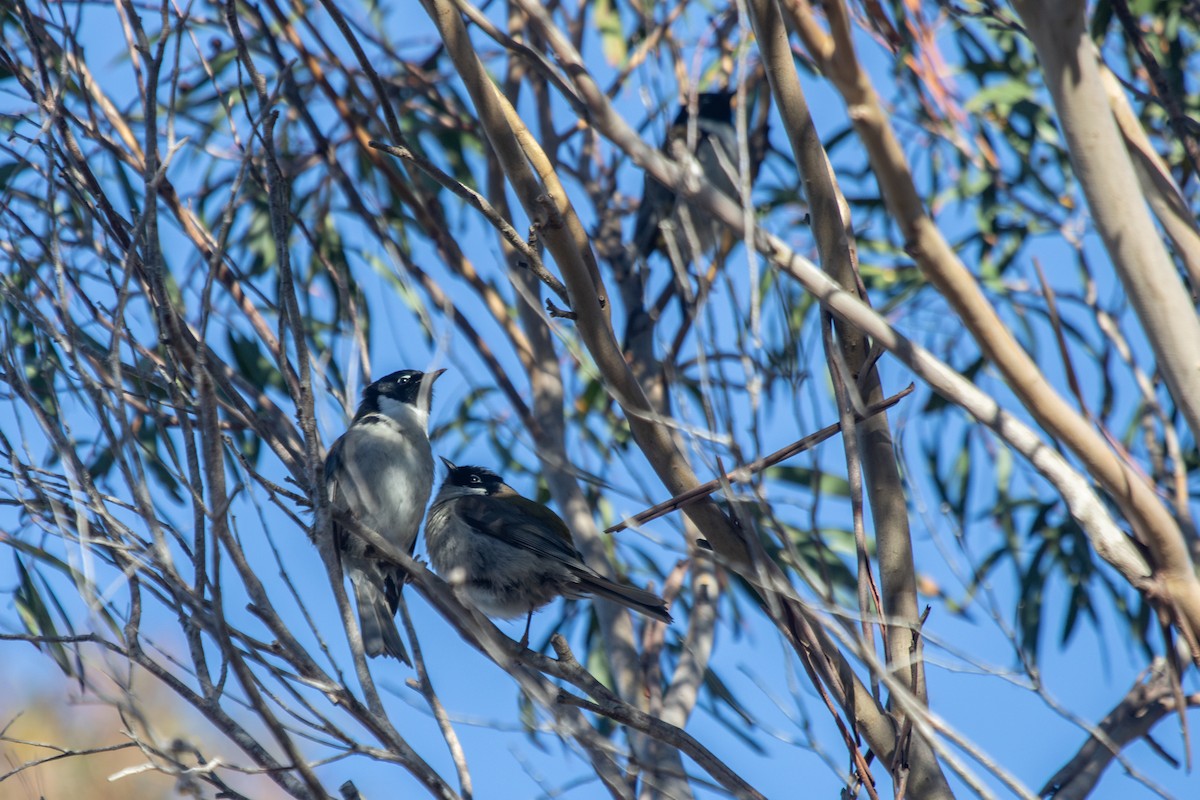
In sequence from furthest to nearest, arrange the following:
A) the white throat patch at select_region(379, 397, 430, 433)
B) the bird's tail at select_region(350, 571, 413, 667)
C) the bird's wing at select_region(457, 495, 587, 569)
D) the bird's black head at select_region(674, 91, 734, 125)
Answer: the bird's black head at select_region(674, 91, 734, 125) → the white throat patch at select_region(379, 397, 430, 433) → the bird's wing at select_region(457, 495, 587, 569) → the bird's tail at select_region(350, 571, 413, 667)

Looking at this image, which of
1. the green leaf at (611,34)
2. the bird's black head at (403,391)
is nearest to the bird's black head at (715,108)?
the green leaf at (611,34)

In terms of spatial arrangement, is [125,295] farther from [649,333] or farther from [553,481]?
[649,333]

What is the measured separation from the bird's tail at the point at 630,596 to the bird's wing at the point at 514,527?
0.17 meters

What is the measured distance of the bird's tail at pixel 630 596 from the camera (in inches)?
113

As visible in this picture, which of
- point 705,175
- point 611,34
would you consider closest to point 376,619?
point 705,175

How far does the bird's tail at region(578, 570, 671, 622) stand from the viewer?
2.87 metres

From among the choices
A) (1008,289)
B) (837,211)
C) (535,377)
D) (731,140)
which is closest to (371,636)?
(535,377)

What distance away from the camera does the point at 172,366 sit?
6.67ft

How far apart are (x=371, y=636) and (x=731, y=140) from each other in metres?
4.32

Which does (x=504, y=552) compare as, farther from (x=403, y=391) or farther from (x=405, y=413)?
(x=403, y=391)

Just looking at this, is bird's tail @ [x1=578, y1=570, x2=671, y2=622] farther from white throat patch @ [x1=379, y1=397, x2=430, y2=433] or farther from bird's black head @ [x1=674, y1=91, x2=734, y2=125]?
bird's black head @ [x1=674, y1=91, x2=734, y2=125]

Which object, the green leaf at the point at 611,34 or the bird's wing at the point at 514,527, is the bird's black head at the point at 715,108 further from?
the bird's wing at the point at 514,527

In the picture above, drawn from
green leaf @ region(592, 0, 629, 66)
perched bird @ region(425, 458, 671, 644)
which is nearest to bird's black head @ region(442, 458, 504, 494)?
perched bird @ region(425, 458, 671, 644)

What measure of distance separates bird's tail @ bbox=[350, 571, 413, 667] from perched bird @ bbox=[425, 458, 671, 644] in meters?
0.31
